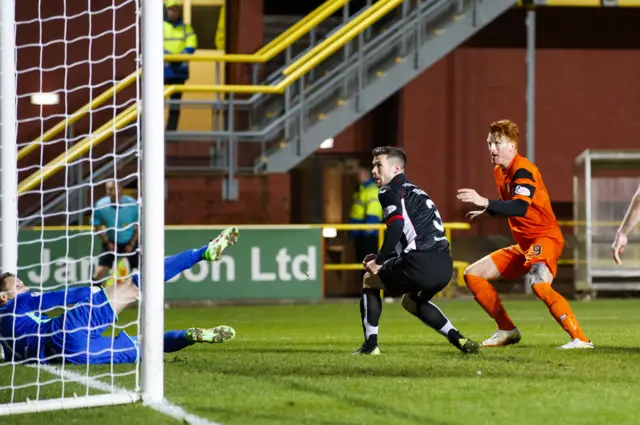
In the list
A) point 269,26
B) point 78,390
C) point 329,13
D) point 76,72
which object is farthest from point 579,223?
point 78,390

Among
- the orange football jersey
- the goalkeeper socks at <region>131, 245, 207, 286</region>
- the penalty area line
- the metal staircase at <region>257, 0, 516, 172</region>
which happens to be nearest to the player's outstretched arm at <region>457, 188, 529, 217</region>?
the orange football jersey

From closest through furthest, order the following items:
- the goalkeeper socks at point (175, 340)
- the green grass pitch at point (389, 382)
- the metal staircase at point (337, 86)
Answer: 1. the green grass pitch at point (389, 382)
2. the goalkeeper socks at point (175, 340)
3. the metal staircase at point (337, 86)

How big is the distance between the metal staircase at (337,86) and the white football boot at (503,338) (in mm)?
6730

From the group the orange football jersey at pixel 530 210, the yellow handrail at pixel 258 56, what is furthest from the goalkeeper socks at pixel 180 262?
the yellow handrail at pixel 258 56

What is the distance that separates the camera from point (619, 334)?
1035cm

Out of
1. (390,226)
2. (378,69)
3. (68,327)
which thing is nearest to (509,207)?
(390,226)

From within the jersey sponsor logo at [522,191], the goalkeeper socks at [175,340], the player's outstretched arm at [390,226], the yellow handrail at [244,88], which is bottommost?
the goalkeeper socks at [175,340]

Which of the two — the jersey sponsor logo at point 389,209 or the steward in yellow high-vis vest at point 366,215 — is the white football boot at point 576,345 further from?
the steward in yellow high-vis vest at point 366,215

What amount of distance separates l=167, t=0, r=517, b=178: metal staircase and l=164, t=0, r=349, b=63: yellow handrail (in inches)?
11.3

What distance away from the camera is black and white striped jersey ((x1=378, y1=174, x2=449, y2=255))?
8195 mm

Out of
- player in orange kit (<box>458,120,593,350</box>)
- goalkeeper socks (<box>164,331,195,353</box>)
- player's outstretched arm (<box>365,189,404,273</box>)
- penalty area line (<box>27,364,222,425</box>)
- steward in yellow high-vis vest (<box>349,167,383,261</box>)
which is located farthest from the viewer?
steward in yellow high-vis vest (<box>349,167,383,261</box>)

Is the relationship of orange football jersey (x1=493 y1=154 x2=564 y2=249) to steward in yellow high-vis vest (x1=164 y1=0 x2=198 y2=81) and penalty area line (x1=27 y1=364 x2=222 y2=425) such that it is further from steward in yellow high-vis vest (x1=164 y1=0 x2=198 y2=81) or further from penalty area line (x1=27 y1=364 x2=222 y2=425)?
steward in yellow high-vis vest (x1=164 y1=0 x2=198 y2=81)

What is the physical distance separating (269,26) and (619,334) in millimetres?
10476

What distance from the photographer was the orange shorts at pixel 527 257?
8.85 metres
